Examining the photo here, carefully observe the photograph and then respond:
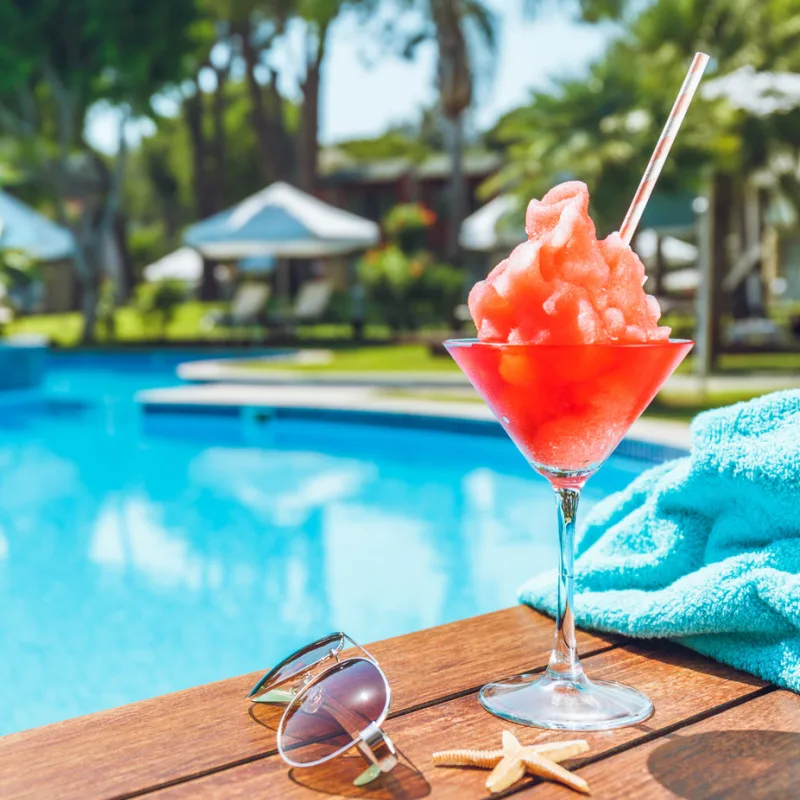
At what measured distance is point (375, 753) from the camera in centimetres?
111

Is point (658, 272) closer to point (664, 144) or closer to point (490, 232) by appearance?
point (490, 232)

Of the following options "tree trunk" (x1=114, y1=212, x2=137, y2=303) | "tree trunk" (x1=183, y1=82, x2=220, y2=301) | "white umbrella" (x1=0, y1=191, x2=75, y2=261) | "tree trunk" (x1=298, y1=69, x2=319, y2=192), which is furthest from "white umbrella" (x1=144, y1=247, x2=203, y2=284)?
"white umbrella" (x1=0, y1=191, x2=75, y2=261)

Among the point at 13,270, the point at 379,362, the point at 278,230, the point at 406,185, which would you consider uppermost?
the point at 406,185

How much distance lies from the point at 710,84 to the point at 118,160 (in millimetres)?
12736

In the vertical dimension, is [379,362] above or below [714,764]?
below

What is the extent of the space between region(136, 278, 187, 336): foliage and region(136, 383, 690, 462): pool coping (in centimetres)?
798

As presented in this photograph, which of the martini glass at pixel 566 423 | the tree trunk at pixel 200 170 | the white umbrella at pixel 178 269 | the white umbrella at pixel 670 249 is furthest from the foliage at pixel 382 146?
the martini glass at pixel 566 423

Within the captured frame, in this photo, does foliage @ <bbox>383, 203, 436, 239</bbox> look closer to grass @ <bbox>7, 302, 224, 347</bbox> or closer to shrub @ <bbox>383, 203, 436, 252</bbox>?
shrub @ <bbox>383, 203, 436, 252</bbox>

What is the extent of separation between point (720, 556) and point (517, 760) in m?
0.58

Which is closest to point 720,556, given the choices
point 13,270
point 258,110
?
point 13,270

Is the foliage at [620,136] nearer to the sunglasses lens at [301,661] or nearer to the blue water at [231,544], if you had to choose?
the blue water at [231,544]

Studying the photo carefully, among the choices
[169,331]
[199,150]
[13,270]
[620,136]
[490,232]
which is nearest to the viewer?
[620,136]

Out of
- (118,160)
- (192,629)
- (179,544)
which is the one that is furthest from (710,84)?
(118,160)

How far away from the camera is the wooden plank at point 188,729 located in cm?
108
